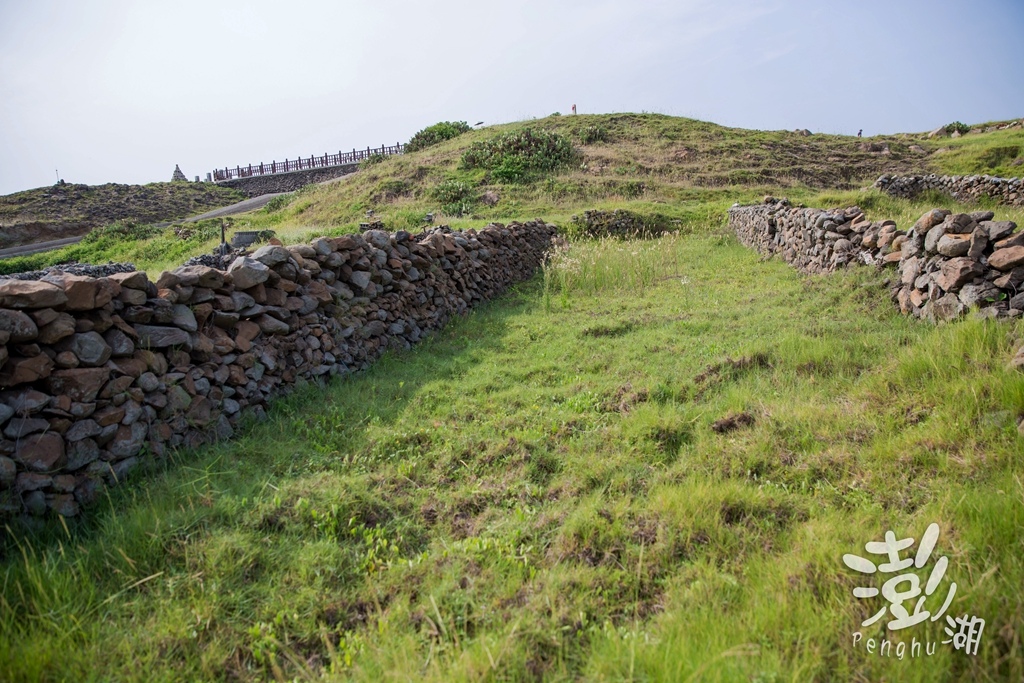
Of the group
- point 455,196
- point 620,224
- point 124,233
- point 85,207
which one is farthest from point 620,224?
point 85,207

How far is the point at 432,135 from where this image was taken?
3466cm

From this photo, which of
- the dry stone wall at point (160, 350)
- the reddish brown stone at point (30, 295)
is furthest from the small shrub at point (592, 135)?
the reddish brown stone at point (30, 295)

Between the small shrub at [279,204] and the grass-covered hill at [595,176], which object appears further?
the small shrub at [279,204]

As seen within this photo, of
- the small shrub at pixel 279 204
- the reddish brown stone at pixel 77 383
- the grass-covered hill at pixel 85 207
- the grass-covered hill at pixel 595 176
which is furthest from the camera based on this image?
the small shrub at pixel 279 204

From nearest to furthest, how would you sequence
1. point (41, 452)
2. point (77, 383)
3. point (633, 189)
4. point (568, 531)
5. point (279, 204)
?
1. point (568, 531)
2. point (41, 452)
3. point (77, 383)
4. point (633, 189)
5. point (279, 204)

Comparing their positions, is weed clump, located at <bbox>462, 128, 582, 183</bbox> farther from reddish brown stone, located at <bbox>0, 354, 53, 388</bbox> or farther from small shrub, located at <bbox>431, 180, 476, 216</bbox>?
reddish brown stone, located at <bbox>0, 354, 53, 388</bbox>

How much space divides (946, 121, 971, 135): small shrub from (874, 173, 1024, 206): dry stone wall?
23438 mm

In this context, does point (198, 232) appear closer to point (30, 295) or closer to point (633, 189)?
point (633, 189)

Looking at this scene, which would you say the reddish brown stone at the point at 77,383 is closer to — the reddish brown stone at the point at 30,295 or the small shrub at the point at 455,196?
the reddish brown stone at the point at 30,295

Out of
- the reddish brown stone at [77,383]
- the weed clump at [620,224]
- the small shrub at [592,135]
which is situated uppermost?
the small shrub at [592,135]

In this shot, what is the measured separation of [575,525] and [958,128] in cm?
4596

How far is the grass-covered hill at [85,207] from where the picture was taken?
2622cm

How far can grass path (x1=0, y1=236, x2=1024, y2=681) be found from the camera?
209 centimetres

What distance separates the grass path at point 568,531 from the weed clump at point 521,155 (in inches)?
792
